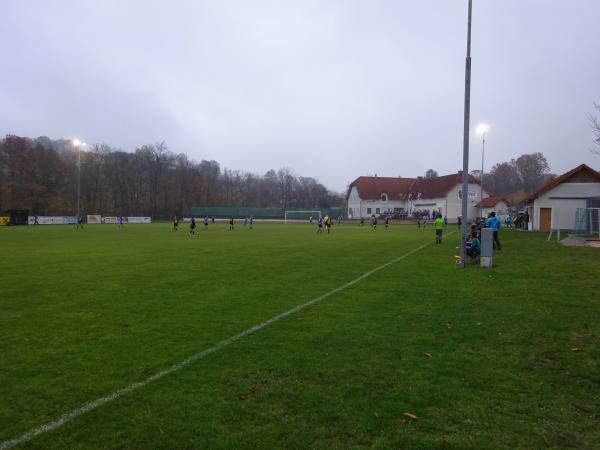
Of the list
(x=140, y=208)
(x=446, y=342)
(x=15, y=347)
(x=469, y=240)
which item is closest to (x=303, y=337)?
(x=446, y=342)

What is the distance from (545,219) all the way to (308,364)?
136ft

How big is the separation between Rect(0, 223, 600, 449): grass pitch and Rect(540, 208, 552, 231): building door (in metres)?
32.5

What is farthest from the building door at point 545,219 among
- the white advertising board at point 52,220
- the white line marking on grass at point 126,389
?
the white advertising board at point 52,220

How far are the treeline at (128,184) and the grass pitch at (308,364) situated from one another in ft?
252

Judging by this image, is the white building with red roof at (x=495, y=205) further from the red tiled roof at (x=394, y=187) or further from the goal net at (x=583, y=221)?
the goal net at (x=583, y=221)

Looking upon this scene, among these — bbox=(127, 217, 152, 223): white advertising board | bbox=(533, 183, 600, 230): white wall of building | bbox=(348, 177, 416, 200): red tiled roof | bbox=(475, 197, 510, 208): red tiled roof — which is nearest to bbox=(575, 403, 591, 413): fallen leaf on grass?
bbox=(533, 183, 600, 230): white wall of building

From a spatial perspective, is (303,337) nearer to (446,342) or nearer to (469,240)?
(446,342)

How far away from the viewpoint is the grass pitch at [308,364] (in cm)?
386

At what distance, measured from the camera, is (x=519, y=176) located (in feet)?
414

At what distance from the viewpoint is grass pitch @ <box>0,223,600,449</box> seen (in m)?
3.86

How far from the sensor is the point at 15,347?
605 centimetres

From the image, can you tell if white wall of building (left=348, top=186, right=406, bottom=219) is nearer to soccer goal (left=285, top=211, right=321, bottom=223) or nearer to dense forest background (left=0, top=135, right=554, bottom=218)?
soccer goal (left=285, top=211, right=321, bottom=223)

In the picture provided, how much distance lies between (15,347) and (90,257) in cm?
1271

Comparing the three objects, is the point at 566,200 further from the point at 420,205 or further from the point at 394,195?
the point at 394,195
